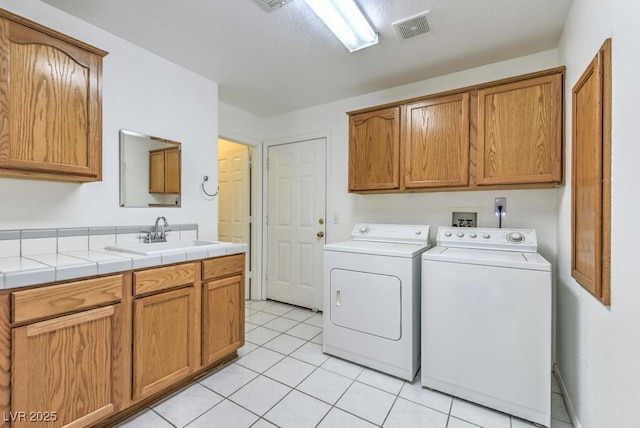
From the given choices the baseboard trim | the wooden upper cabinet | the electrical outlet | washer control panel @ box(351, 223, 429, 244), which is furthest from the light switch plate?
the wooden upper cabinet

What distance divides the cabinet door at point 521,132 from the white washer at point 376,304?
0.75 m

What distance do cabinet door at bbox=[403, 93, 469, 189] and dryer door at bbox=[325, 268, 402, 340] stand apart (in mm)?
855

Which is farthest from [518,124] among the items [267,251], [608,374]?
[267,251]

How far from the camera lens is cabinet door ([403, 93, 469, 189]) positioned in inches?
85.7

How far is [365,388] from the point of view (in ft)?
6.37

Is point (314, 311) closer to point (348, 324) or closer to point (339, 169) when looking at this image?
point (348, 324)

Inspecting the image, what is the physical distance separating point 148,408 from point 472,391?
1938mm

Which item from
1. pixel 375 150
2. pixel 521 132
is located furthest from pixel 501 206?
pixel 375 150

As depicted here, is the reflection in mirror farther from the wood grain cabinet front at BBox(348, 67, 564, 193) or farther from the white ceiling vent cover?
the white ceiling vent cover

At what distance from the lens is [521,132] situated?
1975mm

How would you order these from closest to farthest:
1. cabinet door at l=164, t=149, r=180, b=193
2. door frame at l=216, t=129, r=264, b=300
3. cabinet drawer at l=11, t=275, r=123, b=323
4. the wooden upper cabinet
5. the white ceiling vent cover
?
1. cabinet drawer at l=11, t=275, r=123, b=323
2. the wooden upper cabinet
3. the white ceiling vent cover
4. cabinet door at l=164, t=149, r=180, b=193
5. door frame at l=216, t=129, r=264, b=300

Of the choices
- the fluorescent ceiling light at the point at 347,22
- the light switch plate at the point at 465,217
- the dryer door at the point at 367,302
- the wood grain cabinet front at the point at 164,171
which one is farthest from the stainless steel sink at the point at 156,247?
the light switch plate at the point at 465,217

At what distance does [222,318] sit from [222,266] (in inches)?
14.9

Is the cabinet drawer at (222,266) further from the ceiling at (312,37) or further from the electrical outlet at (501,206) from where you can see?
the electrical outlet at (501,206)
